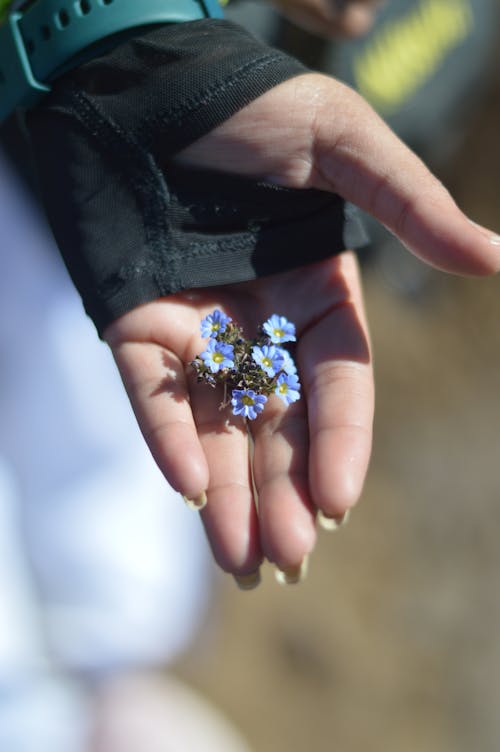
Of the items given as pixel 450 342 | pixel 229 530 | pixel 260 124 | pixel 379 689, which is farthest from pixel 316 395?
pixel 450 342

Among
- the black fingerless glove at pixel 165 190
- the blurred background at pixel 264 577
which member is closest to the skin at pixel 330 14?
the blurred background at pixel 264 577

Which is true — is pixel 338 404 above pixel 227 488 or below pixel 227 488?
above

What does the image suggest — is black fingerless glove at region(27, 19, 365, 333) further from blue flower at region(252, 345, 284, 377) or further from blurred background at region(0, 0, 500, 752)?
blurred background at region(0, 0, 500, 752)

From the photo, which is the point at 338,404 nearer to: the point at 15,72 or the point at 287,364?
the point at 287,364

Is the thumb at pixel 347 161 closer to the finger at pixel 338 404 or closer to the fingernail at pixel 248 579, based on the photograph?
the finger at pixel 338 404

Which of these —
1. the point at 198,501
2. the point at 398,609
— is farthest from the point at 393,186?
the point at 398,609

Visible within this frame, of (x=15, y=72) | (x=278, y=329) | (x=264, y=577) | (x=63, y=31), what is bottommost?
(x=264, y=577)
